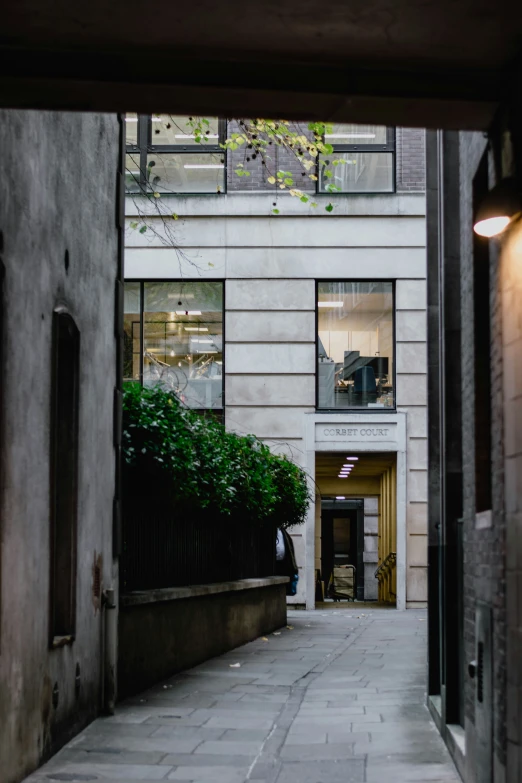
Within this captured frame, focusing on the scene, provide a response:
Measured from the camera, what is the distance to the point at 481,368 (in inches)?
298

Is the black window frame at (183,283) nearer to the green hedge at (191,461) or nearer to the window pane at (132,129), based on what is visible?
the window pane at (132,129)

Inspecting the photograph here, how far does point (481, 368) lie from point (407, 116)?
183cm

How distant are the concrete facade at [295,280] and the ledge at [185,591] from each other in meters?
6.68

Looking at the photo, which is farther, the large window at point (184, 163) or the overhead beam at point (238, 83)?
the large window at point (184, 163)

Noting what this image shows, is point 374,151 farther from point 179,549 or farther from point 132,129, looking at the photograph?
point 179,549

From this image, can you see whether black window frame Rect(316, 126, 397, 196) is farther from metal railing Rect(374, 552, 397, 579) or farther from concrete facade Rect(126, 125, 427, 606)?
metal railing Rect(374, 552, 397, 579)

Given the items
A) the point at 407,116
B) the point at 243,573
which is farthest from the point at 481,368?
the point at 243,573

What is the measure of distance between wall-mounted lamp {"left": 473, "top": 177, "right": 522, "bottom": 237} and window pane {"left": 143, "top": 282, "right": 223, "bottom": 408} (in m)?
19.2

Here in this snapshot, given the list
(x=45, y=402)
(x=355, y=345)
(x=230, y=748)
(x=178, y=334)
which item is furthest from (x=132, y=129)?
(x=230, y=748)

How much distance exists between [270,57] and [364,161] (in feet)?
63.8

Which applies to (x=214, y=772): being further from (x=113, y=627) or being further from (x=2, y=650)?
(x=113, y=627)

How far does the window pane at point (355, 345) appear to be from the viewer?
81.3ft

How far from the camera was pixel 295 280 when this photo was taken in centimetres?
2481

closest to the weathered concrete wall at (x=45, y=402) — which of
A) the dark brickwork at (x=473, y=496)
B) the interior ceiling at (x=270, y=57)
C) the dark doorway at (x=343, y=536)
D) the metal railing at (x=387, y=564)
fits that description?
the interior ceiling at (x=270, y=57)
